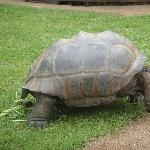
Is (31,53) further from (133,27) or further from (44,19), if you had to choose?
(44,19)

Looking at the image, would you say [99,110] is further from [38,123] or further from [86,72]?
[38,123]

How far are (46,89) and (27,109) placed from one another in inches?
26.7

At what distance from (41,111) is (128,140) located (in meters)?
1.02

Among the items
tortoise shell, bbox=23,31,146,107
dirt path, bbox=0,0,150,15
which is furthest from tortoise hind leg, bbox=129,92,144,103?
dirt path, bbox=0,0,150,15

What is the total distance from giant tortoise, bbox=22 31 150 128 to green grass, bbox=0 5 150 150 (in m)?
0.22

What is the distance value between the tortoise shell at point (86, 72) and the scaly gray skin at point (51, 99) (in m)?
0.11

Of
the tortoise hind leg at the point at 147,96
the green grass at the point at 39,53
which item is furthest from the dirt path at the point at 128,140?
the tortoise hind leg at the point at 147,96

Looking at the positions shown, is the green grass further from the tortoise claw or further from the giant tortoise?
the giant tortoise

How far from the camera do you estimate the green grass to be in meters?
5.26

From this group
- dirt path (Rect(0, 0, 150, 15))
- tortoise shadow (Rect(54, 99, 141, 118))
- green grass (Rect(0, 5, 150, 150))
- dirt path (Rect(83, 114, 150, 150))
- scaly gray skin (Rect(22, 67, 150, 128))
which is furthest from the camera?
dirt path (Rect(0, 0, 150, 15))

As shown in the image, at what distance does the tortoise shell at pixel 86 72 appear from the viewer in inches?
215

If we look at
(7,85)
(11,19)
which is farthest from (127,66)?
(11,19)

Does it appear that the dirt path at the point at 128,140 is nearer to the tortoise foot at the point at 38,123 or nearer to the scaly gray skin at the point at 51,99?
the scaly gray skin at the point at 51,99

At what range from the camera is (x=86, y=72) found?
5.47 metres
